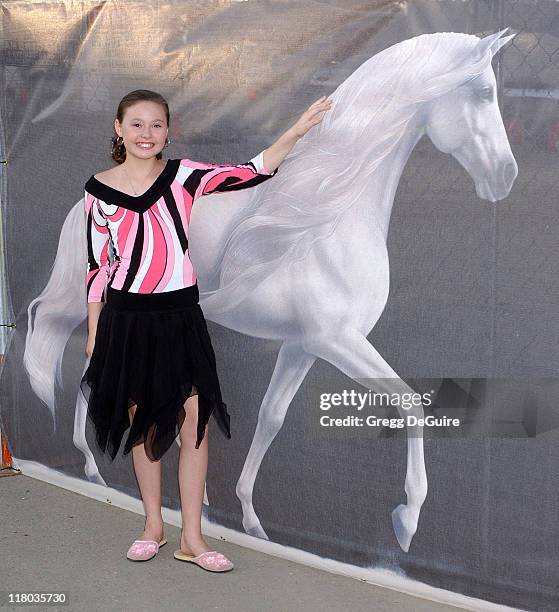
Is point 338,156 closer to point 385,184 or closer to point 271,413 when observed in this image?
point 385,184

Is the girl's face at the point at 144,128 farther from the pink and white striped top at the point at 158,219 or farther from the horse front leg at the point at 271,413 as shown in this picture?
the horse front leg at the point at 271,413

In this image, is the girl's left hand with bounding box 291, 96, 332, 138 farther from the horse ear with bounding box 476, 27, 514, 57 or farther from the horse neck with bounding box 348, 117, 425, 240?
the horse ear with bounding box 476, 27, 514, 57

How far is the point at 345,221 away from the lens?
346 centimetres

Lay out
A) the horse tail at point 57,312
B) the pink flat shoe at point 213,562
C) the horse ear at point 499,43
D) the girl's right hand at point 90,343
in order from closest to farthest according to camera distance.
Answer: the horse ear at point 499,43 < the pink flat shoe at point 213,562 < the girl's right hand at point 90,343 < the horse tail at point 57,312

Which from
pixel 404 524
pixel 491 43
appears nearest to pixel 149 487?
pixel 404 524

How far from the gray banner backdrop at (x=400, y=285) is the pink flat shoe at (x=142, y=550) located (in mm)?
338

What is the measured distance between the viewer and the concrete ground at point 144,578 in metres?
3.40

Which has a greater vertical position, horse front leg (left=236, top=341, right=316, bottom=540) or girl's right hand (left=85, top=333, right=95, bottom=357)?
girl's right hand (left=85, top=333, right=95, bottom=357)

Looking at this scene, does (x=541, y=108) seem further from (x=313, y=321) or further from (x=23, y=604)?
(x=23, y=604)

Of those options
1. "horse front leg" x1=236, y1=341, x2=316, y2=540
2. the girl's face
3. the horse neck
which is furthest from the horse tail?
the horse neck

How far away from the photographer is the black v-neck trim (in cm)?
351

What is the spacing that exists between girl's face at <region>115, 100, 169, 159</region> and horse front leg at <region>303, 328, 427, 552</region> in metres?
0.89

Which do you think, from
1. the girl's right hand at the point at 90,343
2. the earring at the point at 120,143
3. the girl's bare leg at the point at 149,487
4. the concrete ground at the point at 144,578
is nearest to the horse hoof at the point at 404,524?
the concrete ground at the point at 144,578

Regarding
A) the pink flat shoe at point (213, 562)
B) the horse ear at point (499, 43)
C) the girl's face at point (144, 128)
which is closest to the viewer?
the horse ear at point (499, 43)
